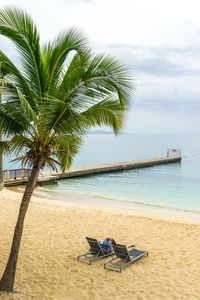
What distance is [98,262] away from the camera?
8383 mm

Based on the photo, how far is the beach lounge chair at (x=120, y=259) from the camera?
26.0 ft

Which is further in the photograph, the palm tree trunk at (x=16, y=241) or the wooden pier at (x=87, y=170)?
the wooden pier at (x=87, y=170)

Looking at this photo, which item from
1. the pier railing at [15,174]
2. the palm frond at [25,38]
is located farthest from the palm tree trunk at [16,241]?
the pier railing at [15,174]

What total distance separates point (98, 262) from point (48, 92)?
16.3 feet

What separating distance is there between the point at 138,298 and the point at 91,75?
474cm

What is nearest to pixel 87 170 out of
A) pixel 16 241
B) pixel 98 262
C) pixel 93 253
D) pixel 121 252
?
pixel 93 253

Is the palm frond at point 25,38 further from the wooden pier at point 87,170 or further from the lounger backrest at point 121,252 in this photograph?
the wooden pier at point 87,170

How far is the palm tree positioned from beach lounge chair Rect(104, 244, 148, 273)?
9.21 ft

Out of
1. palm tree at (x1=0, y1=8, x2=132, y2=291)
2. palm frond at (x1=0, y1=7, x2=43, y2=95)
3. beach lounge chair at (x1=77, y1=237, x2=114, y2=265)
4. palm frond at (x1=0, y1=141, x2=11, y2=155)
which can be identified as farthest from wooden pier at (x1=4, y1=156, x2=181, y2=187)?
palm frond at (x1=0, y1=7, x2=43, y2=95)

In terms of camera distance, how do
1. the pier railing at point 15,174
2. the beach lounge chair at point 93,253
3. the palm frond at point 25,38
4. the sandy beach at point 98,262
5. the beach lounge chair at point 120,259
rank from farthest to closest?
the pier railing at point 15,174 < the beach lounge chair at point 93,253 < the beach lounge chair at point 120,259 < the sandy beach at point 98,262 < the palm frond at point 25,38

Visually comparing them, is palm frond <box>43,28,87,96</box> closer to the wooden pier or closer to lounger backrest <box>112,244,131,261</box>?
lounger backrest <box>112,244,131,261</box>

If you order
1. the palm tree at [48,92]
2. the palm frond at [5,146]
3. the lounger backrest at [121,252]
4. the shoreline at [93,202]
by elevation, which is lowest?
the shoreline at [93,202]

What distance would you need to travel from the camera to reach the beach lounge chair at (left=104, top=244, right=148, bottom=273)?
7919mm

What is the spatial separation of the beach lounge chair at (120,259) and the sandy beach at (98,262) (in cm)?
18
